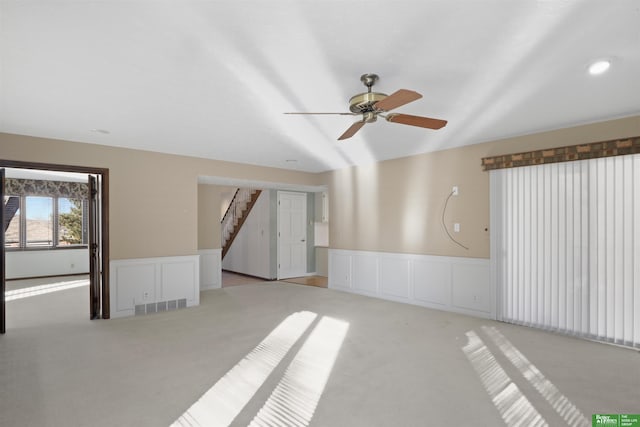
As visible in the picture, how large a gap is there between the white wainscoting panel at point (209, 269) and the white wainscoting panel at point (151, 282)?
1.32m

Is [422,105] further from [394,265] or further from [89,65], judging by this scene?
[394,265]

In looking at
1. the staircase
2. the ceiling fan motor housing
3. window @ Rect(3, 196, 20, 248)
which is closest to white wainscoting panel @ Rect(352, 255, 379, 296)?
the staircase

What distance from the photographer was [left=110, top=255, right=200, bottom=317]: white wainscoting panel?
4832 mm

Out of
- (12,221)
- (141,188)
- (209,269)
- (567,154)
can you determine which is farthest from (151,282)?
(567,154)

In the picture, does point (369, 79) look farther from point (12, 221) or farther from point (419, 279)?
point (12, 221)

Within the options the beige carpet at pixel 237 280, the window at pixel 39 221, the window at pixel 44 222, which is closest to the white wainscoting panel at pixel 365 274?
the beige carpet at pixel 237 280

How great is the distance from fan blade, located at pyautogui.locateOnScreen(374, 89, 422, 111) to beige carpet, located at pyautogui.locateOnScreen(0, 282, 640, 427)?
7.26 feet

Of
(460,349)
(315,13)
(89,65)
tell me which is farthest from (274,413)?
(89,65)

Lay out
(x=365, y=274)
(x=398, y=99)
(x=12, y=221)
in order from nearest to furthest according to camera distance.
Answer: (x=398, y=99)
(x=365, y=274)
(x=12, y=221)

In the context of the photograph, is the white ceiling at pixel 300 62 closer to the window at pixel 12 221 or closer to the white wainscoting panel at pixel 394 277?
the white wainscoting panel at pixel 394 277

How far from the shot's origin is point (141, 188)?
5070 millimetres

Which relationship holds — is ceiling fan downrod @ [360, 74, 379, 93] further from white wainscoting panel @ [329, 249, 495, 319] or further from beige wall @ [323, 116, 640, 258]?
white wainscoting panel @ [329, 249, 495, 319]

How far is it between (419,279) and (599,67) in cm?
373

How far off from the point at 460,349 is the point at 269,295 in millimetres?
3639
